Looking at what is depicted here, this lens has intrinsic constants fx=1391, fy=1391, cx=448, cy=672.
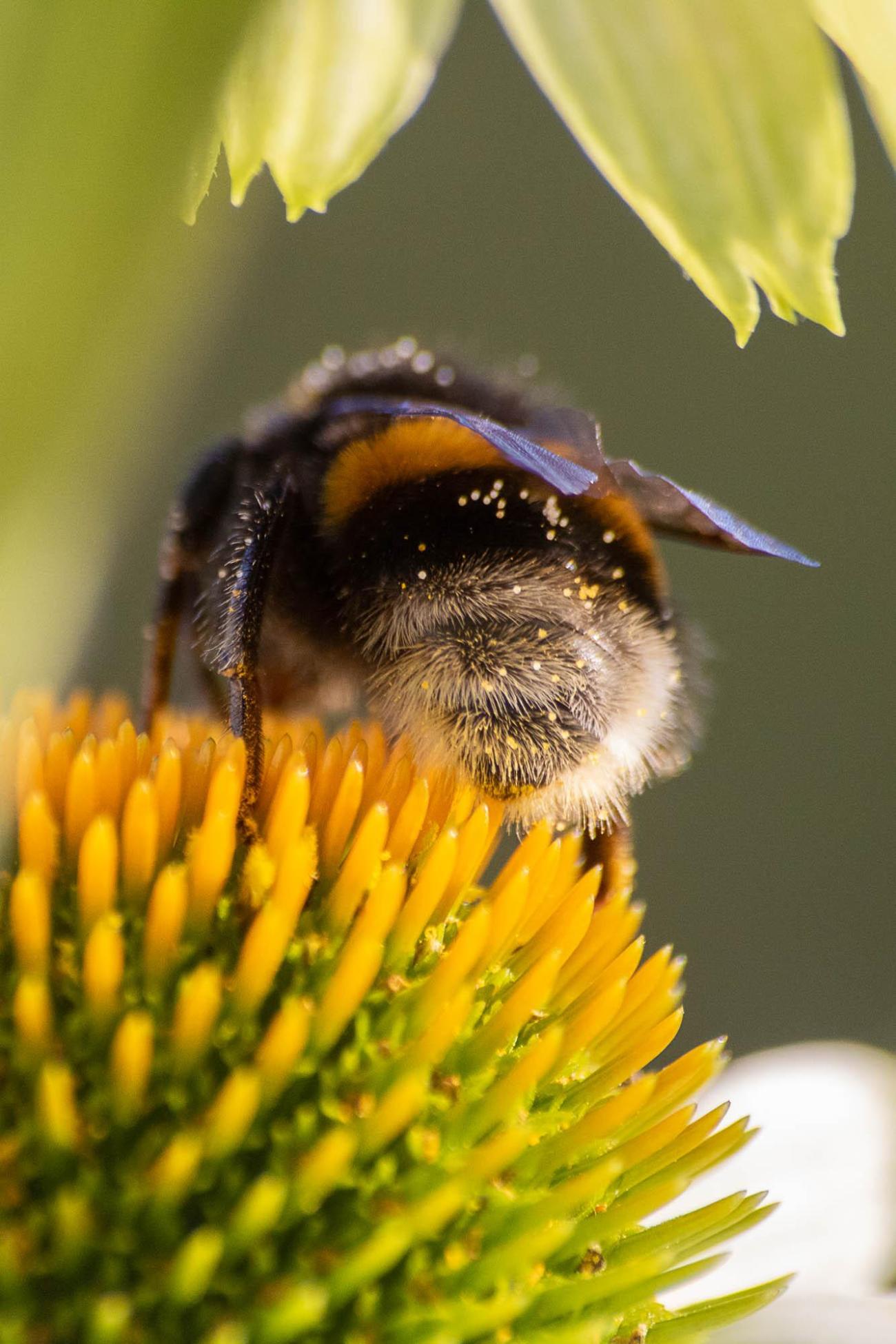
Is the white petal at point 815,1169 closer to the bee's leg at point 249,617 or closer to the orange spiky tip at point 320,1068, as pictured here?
the orange spiky tip at point 320,1068

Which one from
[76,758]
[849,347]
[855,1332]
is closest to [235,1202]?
[76,758]

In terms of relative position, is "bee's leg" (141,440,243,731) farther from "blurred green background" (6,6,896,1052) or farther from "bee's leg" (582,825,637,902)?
"blurred green background" (6,6,896,1052)

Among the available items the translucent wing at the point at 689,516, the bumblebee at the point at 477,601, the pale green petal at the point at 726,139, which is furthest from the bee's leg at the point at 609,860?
the pale green petal at the point at 726,139

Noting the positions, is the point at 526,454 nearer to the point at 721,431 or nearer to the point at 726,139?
the point at 726,139

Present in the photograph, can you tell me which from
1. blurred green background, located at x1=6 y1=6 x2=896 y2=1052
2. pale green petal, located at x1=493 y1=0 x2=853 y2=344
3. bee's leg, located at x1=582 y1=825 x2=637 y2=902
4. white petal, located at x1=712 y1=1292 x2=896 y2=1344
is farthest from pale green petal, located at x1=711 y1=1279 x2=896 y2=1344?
blurred green background, located at x1=6 y1=6 x2=896 y2=1052

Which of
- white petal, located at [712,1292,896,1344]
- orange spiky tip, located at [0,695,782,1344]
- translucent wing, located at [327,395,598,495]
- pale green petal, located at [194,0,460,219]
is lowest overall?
white petal, located at [712,1292,896,1344]

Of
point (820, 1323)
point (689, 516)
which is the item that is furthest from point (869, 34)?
point (820, 1323)
